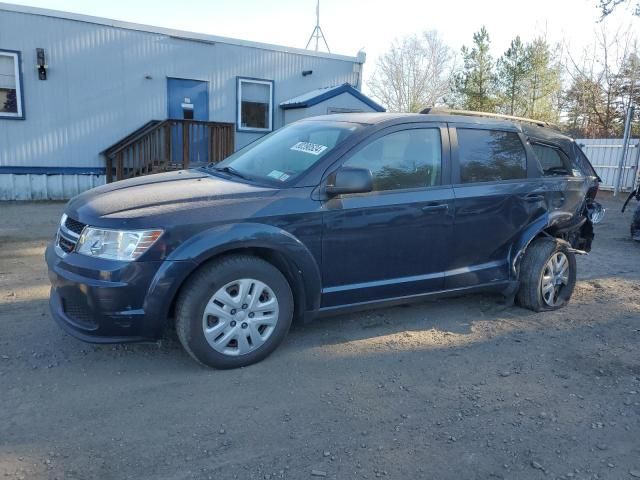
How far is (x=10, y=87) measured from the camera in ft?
35.8

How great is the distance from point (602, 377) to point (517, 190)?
1.68m

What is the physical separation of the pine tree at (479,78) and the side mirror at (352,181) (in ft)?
93.2

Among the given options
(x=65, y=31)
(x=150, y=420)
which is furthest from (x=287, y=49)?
(x=150, y=420)

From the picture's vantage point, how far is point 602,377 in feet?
11.8

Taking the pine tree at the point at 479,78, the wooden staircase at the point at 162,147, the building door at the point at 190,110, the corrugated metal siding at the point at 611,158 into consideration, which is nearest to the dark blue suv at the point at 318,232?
the wooden staircase at the point at 162,147

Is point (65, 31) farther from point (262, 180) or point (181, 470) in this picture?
point (181, 470)

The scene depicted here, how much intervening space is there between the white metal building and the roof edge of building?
23mm

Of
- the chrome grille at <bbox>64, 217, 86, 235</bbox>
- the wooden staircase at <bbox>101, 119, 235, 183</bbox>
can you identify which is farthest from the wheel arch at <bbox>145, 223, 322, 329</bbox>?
the wooden staircase at <bbox>101, 119, 235, 183</bbox>

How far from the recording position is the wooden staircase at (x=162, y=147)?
1129cm

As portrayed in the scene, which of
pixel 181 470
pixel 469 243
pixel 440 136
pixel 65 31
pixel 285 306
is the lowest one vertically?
pixel 181 470

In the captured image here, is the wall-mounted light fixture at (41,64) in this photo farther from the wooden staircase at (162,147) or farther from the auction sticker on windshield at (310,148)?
the auction sticker on windshield at (310,148)

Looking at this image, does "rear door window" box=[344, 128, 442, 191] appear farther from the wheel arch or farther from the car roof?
the wheel arch

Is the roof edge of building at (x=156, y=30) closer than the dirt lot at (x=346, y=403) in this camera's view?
No

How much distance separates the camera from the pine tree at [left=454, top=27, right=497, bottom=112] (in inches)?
1166
